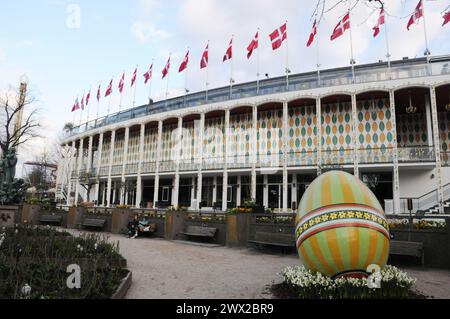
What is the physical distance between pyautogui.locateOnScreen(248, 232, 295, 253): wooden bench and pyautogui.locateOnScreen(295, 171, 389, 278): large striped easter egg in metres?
6.46

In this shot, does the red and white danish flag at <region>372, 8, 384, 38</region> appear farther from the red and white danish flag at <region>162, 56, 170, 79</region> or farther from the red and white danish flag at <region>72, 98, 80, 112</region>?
the red and white danish flag at <region>72, 98, 80, 112</region>

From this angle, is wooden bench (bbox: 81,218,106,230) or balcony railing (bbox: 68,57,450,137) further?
balcony railing (bbox: 68,57,450,137)

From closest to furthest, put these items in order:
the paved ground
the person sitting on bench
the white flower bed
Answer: the white flower bed < the paved ground < the person sitting on bench

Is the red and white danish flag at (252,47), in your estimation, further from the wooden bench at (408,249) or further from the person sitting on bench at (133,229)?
the wooden bench at (408,249)

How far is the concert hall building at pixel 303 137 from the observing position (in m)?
22.5

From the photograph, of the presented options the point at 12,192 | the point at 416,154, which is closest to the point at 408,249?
the point at 416,154

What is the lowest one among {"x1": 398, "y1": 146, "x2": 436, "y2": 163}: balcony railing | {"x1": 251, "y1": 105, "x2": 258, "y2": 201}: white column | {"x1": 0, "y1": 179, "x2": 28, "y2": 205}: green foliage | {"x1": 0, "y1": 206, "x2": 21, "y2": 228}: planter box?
{"x1": 0, "y1": 206, "x2": 21, "y2": 228}: planter box

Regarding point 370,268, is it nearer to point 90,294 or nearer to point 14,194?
point 90,294

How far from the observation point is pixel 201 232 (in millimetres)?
15602

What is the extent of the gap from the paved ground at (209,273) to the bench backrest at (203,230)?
1.56 meters

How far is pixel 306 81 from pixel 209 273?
23.0m

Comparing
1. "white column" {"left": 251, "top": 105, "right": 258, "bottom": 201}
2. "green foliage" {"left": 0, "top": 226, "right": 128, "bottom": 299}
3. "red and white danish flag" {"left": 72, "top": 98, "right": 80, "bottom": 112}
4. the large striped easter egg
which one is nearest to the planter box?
"green foliage" {"left": 0, "top": 226, "right": 128, "bottom": 299}

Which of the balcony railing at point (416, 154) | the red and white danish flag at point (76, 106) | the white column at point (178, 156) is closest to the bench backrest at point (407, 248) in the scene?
the balcony railing at point (416, 154)

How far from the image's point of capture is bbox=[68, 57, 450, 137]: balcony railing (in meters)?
22.9
